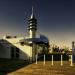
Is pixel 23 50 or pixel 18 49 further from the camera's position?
pixel 18 49

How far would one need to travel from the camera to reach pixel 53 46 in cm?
7025

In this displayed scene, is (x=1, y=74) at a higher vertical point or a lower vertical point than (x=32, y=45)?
lower

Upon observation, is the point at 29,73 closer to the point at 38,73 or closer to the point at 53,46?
the point at 38,73

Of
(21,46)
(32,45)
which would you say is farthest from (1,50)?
(32,45)

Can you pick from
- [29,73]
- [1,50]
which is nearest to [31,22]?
[1,50]

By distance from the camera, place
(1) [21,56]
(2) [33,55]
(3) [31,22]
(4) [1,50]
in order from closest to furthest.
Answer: (2) [33,55] → (1) [21,56] → (4) [1,50] → (3) [31,22]

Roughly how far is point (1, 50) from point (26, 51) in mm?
7469

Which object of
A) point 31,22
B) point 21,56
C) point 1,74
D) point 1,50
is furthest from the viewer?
point 31,22

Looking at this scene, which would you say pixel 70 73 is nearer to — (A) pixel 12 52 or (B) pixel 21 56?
(B) pixel 21 56

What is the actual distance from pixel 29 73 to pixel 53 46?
53.1 meters

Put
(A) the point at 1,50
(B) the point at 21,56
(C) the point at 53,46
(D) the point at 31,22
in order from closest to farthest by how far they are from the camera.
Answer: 1. (B) the point at 21,56
2. (A) the point at 1,50
3. (D) the point at 31,22
4. (C) the point at 53,46

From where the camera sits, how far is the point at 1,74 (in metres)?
16.8

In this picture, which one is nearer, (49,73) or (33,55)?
(49,73)

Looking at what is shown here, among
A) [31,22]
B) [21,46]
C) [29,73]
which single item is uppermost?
[31,22]
